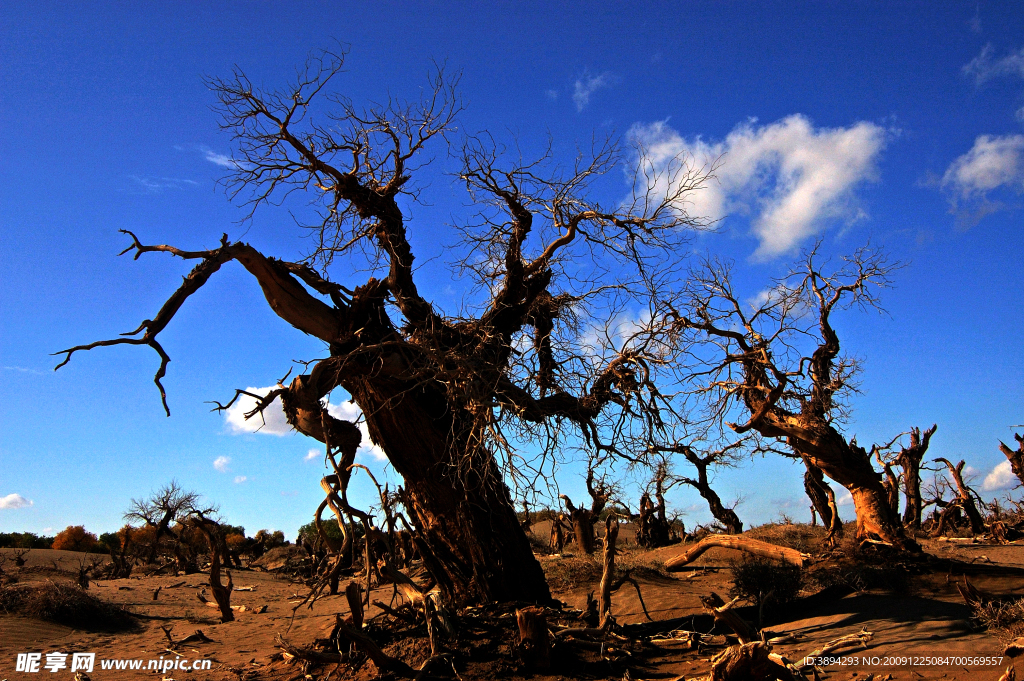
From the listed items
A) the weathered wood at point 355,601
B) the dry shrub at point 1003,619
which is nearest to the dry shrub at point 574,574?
the weathered wood at point 355,601

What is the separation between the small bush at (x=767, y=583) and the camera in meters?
9.62

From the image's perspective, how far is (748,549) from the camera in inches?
451

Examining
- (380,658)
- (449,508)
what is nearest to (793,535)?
(449,508)

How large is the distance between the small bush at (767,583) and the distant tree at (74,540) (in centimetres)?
3548

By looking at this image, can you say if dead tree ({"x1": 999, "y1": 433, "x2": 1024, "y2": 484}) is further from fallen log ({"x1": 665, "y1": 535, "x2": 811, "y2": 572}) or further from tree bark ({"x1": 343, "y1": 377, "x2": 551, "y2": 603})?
tree bark ({"x1": 343, "y1": 377, "x2": 551, "y2": 603})

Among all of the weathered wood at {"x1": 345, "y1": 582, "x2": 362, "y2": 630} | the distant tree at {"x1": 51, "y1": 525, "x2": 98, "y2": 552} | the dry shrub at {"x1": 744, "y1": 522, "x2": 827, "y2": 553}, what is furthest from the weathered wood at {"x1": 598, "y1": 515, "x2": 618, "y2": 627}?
the distant tree at {"x1": 51, "y1": 525, "x2": 98, "y2": 552}

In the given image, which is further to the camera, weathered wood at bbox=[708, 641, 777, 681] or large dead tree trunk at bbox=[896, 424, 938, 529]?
large dead tree trunk at bbox=[896, 424, 938, 529]

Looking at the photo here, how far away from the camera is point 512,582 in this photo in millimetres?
8305

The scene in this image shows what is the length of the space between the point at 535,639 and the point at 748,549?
623 cm

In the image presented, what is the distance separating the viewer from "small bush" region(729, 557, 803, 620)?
9617 millimetres

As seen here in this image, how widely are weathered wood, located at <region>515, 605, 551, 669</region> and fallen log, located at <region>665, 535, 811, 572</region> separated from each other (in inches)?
223

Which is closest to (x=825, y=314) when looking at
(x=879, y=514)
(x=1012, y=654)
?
(x=879, y=514)

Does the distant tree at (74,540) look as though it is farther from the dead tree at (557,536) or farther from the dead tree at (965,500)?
the dead tree at (965,500)

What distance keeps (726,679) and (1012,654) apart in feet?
10.7
